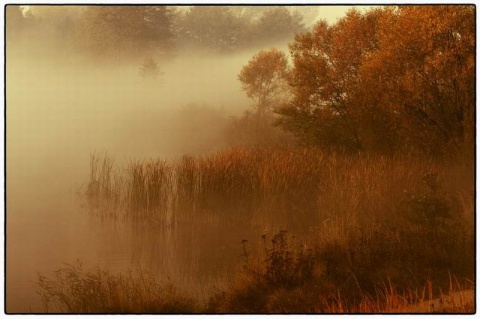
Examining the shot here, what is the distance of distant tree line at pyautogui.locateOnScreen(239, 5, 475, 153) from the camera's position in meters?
6.14

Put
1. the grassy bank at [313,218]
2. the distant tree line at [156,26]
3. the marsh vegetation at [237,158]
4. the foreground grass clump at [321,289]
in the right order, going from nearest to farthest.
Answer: the foreground grass clump at [321,289] → the grassy bank at [313,218] → the marsh vegetation at [237,158] → the distant tree line at [156,26]

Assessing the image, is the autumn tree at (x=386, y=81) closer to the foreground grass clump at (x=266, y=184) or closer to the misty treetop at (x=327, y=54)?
the misty treetop at (x=327, y=54)

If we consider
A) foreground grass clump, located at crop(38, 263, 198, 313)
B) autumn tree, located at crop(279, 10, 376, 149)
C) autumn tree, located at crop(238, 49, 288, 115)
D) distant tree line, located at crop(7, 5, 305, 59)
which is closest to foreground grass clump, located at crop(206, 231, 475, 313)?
foreground grass clump, located at crop(38, 263, 198, 313)

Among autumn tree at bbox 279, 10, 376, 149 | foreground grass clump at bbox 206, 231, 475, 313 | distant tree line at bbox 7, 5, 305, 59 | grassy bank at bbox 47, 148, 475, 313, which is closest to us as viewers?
foreground grass clump at bbox 206, 231, 475, 313

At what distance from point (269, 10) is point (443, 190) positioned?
237 cm

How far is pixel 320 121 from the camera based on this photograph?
21.4 feet

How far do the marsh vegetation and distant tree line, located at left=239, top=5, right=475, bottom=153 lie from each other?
2 centimetres

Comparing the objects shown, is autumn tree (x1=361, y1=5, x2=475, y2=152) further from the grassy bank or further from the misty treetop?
the grassy bank

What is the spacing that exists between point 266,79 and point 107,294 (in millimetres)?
2507

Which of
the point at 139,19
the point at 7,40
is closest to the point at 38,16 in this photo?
the point at 7,40

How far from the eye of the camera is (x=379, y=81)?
635 cm

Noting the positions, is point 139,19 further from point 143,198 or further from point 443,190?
point 443,190

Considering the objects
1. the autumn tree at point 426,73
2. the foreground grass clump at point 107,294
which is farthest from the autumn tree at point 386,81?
the foreground grass clump at point 107,294

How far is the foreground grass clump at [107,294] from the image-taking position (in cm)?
568
